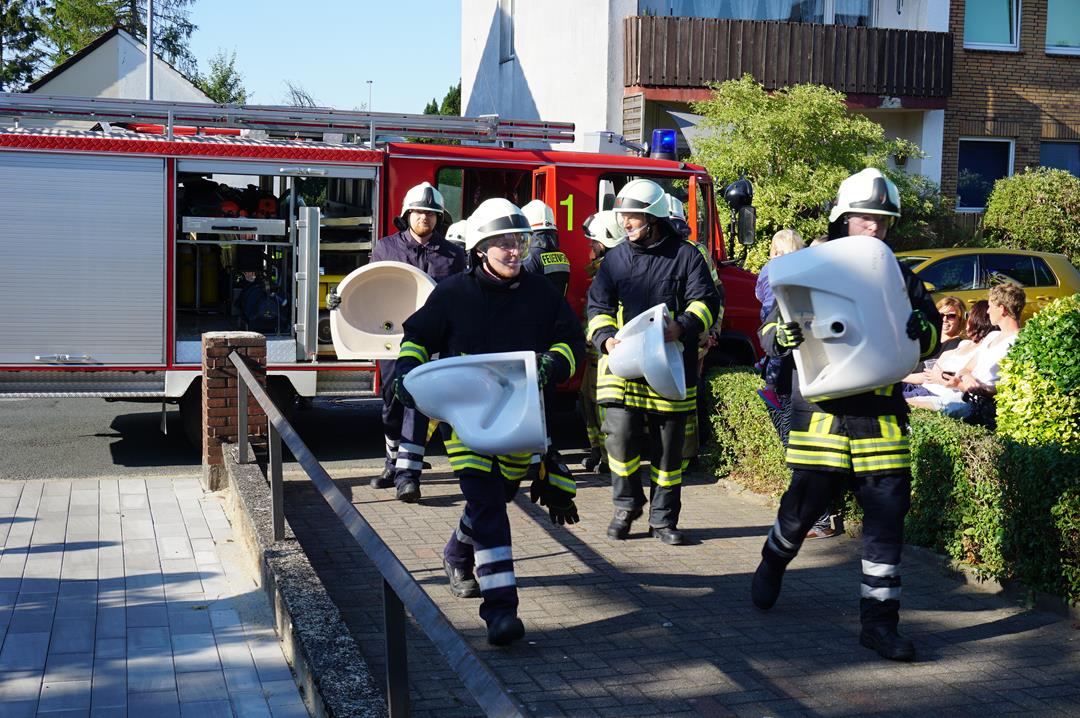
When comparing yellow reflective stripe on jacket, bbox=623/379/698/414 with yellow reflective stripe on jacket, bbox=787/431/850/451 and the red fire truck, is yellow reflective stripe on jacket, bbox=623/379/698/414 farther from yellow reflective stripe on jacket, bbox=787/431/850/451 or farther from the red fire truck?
the red fire truck

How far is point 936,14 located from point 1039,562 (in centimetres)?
1667

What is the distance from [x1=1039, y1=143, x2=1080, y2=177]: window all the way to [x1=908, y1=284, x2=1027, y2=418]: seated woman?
49.8 feet

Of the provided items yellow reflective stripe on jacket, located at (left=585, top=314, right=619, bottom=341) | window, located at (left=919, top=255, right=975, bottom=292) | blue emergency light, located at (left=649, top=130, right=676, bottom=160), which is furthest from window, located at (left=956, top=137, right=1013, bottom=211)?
yellow reflective stripe on jacket, located at (left=585, top=314, right=619, bottom=341)

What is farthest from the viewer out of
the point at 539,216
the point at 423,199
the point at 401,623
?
the point at 539,216

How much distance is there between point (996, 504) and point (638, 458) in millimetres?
1997

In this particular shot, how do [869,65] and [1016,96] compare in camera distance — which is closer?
[869,65]

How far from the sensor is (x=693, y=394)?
22.6ft

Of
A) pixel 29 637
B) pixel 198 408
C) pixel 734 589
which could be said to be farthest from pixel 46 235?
pixel 734 589

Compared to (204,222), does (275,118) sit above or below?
above

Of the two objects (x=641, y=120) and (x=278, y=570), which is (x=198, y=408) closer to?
(x=278, y=570)

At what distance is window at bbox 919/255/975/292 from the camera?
13242 mm

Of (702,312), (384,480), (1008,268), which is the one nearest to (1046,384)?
(702,312)

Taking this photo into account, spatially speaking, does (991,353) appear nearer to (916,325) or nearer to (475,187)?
(916,325)

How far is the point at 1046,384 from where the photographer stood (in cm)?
592
